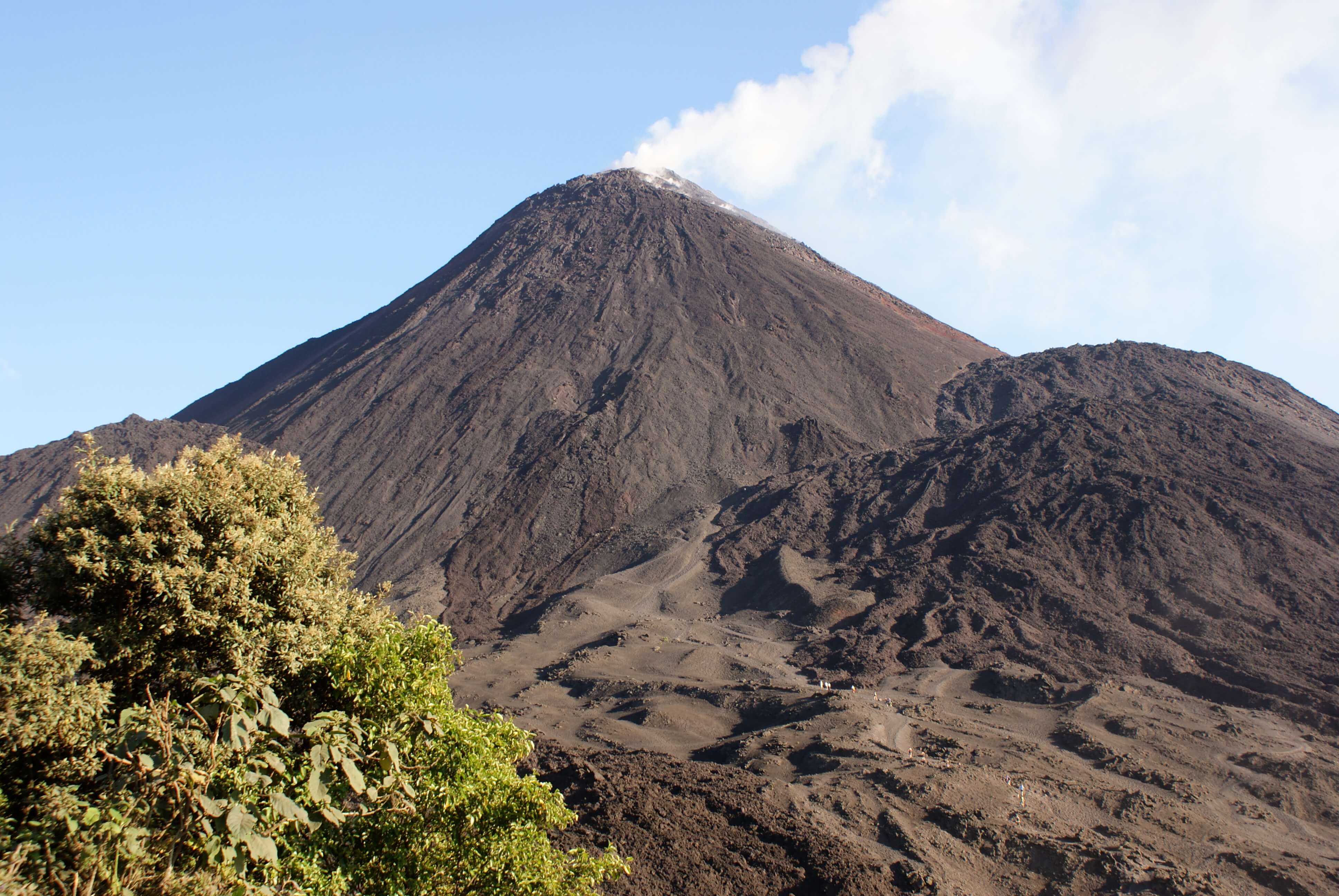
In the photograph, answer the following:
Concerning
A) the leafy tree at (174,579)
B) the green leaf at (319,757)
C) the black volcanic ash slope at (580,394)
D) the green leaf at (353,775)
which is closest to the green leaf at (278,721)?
the green leaf at (319,757)

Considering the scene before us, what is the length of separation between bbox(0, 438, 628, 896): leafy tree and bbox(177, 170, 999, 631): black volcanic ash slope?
33.2 meters

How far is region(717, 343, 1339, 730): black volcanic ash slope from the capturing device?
30344mm

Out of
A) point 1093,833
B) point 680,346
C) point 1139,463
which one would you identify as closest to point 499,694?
point 1093,833

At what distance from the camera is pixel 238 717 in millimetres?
6168

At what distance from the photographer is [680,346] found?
200ft

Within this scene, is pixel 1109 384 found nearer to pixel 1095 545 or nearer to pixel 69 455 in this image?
pixel 1095 545

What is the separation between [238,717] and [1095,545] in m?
36.9

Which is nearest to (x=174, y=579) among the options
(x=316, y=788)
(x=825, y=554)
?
(x=316, y=788)

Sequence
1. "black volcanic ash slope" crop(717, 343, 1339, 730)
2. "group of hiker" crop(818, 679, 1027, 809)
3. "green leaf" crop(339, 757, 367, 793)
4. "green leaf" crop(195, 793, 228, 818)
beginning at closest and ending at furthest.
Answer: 1. "green leaf" crop(195, 793, 228, 818)
2. "green leaf" crop(339, 757, 367, 793)
3. "group of hiker" crop(818, 679, 1027, 809)
4. "black volcanic ash slope" crop(717, 343, 1339, 730)

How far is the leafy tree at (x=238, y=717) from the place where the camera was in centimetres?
605

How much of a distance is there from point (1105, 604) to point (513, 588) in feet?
87.6

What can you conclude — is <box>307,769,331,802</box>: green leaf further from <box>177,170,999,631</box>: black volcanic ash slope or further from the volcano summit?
<box>177,170,999,631</box>: black volcanic ash slope

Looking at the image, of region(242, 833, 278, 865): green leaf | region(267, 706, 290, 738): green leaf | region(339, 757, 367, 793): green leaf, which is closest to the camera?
region(242, 833, 278, 865): green leaf

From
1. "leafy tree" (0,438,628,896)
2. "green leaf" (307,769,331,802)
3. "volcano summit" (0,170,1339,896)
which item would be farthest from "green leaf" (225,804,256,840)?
"volcano summit" (0,170,1339,896)
